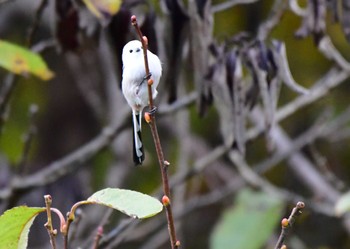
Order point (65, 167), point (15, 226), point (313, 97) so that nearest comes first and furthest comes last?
point (15, 226) → point (65, 167) → point (313, 97)

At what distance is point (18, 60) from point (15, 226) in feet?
3.42

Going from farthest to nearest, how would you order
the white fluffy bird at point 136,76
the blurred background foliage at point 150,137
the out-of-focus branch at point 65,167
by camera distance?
the blurred background foliage at point 150,137 → the out-of-focus branch at point 65,167 → the white fluffy bird at point 136,76

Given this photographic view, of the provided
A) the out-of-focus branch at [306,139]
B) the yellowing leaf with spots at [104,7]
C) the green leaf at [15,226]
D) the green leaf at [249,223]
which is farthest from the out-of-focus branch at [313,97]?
the green leaf at [15,226]

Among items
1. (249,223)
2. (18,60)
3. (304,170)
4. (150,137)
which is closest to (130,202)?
(18,60)

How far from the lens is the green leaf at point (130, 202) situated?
1709 millimetres

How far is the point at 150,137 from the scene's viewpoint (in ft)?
16.9

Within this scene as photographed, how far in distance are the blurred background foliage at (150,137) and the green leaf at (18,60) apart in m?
1.48

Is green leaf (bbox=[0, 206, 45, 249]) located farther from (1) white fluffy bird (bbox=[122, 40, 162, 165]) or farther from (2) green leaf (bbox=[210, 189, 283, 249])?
(2) green leaf (bbox=[210, 189, 283, 249])

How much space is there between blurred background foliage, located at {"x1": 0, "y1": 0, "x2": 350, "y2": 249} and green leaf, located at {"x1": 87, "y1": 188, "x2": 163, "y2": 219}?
8.06 ft

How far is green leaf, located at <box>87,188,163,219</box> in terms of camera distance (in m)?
1.71

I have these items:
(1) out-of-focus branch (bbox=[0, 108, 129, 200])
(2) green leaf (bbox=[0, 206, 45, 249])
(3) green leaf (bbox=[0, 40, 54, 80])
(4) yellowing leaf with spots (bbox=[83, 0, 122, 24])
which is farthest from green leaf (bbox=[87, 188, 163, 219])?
(1) out-of-focus branch (bbox=[0, 108, 129, 200])

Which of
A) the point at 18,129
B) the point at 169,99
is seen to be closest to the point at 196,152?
the point at 18,129

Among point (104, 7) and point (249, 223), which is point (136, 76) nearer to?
point (104, 7)

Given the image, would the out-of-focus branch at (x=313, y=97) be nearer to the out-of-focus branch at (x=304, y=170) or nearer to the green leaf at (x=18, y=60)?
the out-of-focus branch at (x=304, y=170)
